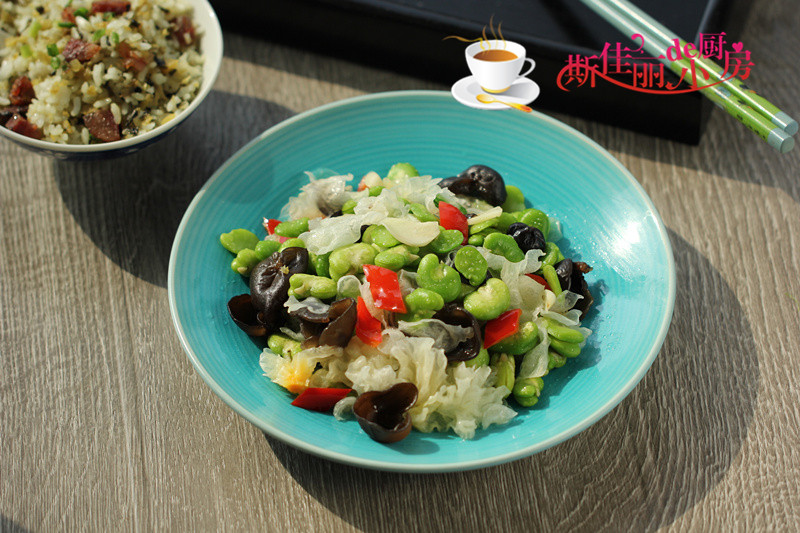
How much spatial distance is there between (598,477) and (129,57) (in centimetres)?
269

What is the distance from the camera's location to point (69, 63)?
9.96 ft

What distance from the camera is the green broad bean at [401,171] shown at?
299cm

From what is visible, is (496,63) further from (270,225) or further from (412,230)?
(270,225)

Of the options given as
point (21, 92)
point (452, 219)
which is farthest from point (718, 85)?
point (21, 92)

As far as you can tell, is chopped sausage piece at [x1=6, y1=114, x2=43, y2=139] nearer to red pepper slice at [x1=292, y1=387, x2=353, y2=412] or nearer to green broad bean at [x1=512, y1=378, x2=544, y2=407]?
red pepper slice at [x1=292, y1=387, x2=353, y2=412]

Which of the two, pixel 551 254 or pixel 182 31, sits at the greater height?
pixel 182 31

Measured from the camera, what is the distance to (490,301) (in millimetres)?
2389

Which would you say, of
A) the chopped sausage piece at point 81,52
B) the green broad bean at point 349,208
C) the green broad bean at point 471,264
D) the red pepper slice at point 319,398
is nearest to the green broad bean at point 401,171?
the green broad bean at point 349,208

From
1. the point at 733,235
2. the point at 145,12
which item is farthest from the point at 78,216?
the point at 733,235

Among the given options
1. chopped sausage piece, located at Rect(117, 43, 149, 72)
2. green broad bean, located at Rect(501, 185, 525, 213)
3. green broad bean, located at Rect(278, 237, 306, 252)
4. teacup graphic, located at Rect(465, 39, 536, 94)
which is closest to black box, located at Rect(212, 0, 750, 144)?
teacup graphic, located at Rect(465, 39, 536, 94)

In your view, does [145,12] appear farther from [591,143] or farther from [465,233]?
[591,143]

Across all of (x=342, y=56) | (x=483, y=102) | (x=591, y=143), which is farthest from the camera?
(x=342, y=56)

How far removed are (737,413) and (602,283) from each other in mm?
710

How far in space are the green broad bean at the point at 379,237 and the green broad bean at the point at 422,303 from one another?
23cm
